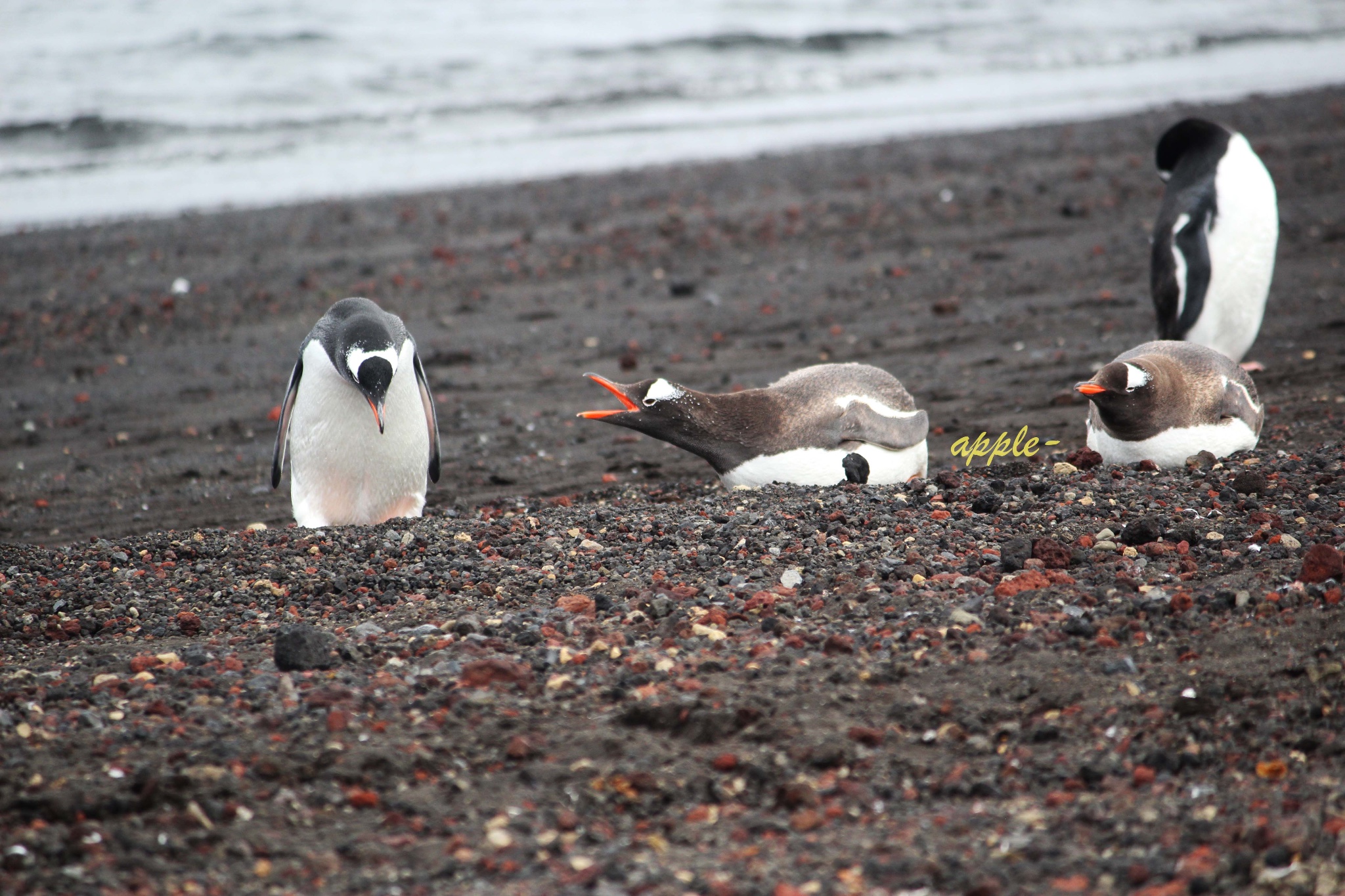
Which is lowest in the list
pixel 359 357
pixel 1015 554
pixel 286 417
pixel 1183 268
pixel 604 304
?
pixel 604 304

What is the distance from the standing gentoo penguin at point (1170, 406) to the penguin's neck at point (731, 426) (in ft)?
4.09

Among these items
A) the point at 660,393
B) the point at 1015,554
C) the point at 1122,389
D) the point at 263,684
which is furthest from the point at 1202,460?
the point at 263,684

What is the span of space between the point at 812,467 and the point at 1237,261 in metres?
3.99

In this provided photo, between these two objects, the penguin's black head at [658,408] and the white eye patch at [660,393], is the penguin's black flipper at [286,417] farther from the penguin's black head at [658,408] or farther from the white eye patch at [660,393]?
the white eye patch at [660,393]

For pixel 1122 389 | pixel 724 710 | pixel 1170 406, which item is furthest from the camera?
pixel 1170 406

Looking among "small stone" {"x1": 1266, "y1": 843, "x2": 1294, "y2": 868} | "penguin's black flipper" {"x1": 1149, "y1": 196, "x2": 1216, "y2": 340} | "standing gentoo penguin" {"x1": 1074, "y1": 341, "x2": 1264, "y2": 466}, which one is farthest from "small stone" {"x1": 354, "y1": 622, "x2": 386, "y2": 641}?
"penguin's black flipper" {"x1": 1149, "y1": 196, "x2": 1216, "y2": 340}

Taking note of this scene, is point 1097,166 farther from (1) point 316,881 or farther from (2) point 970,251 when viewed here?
(1) point 316,881

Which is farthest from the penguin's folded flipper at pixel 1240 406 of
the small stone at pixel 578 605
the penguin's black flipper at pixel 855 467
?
the small stone at pixel 578 605

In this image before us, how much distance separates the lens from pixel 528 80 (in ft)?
63.0

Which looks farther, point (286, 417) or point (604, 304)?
point (604, 304)

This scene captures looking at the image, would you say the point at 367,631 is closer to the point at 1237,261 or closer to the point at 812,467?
the point at 812,467

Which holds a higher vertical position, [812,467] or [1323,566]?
[1323,566]

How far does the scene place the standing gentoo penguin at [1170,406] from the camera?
4.84 m

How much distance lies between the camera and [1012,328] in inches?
320
